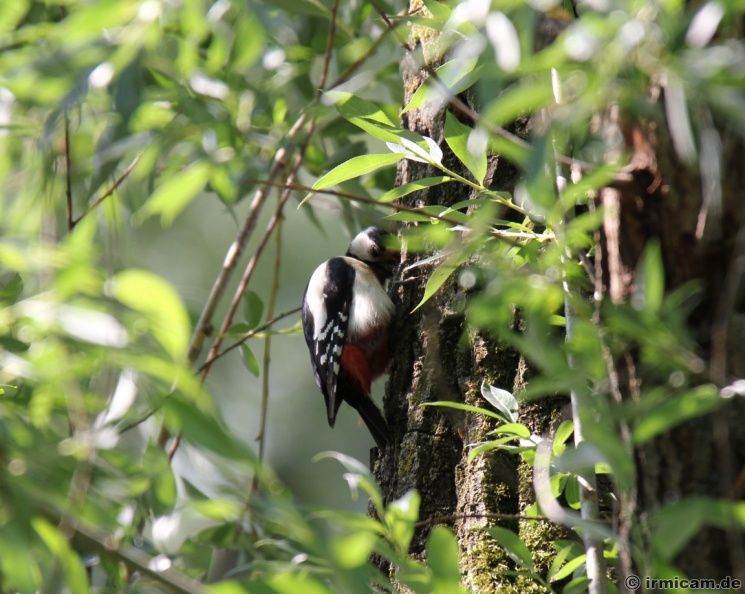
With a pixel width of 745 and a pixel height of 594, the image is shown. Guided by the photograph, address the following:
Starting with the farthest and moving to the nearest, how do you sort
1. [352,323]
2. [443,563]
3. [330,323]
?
[330,323]
[352,323]
[443,563]

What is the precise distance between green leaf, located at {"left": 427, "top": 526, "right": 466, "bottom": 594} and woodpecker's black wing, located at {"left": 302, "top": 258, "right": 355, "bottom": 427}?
6.88 feet

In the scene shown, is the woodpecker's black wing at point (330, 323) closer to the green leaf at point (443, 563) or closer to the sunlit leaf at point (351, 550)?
the green leaf at point (443, 563)

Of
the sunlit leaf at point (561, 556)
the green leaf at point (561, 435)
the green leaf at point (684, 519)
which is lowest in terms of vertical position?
the green leaf at point (684, 519)

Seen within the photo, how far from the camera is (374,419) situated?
268cm

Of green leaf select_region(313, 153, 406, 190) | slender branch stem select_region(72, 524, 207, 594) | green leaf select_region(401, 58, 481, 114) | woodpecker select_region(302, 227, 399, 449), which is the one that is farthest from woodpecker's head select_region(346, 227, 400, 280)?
slender branch stem select_region(72, 524, 207, 594)

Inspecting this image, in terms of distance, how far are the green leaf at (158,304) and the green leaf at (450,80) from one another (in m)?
0.44

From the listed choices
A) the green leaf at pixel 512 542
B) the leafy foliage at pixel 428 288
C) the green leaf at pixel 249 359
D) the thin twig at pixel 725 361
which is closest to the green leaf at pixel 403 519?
the leafy foliage at pixel 428 288

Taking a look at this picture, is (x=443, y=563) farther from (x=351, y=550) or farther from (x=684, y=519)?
(x=684, y=519)

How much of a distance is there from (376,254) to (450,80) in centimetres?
218

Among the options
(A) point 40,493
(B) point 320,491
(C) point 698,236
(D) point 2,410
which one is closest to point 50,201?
(D) point 2,410

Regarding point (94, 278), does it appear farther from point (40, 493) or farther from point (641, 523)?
point (641, 523)

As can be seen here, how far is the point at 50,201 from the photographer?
1.33 metres

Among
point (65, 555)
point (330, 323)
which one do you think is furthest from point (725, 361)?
point (330, 323)

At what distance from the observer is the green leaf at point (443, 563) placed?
0.88 m
